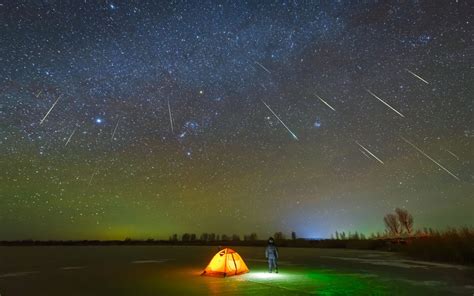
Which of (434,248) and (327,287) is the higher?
(434,248)

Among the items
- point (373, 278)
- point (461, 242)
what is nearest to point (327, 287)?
point (373, 278)

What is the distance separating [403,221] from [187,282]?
4314 inches

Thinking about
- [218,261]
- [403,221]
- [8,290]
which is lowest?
[8,290]

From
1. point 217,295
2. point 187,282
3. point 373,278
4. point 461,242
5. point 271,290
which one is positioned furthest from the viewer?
point 461,242

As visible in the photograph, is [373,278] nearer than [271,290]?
No

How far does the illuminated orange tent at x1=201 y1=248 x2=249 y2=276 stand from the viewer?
23555mm

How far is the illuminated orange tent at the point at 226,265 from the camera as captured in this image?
77.3ft

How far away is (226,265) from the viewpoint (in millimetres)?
A: 23734

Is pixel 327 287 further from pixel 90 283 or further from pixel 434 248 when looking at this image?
pixel 434 248

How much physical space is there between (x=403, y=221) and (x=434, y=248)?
83.8m

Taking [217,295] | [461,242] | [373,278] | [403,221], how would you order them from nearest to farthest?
1. [217,295]
2. [373,278]
3. [461,242]
4. [403,221]

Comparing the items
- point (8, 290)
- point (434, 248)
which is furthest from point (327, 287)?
point (434, 248)

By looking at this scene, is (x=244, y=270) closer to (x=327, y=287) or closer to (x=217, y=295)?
(x=327, y=287)

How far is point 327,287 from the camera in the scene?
18047 mm
